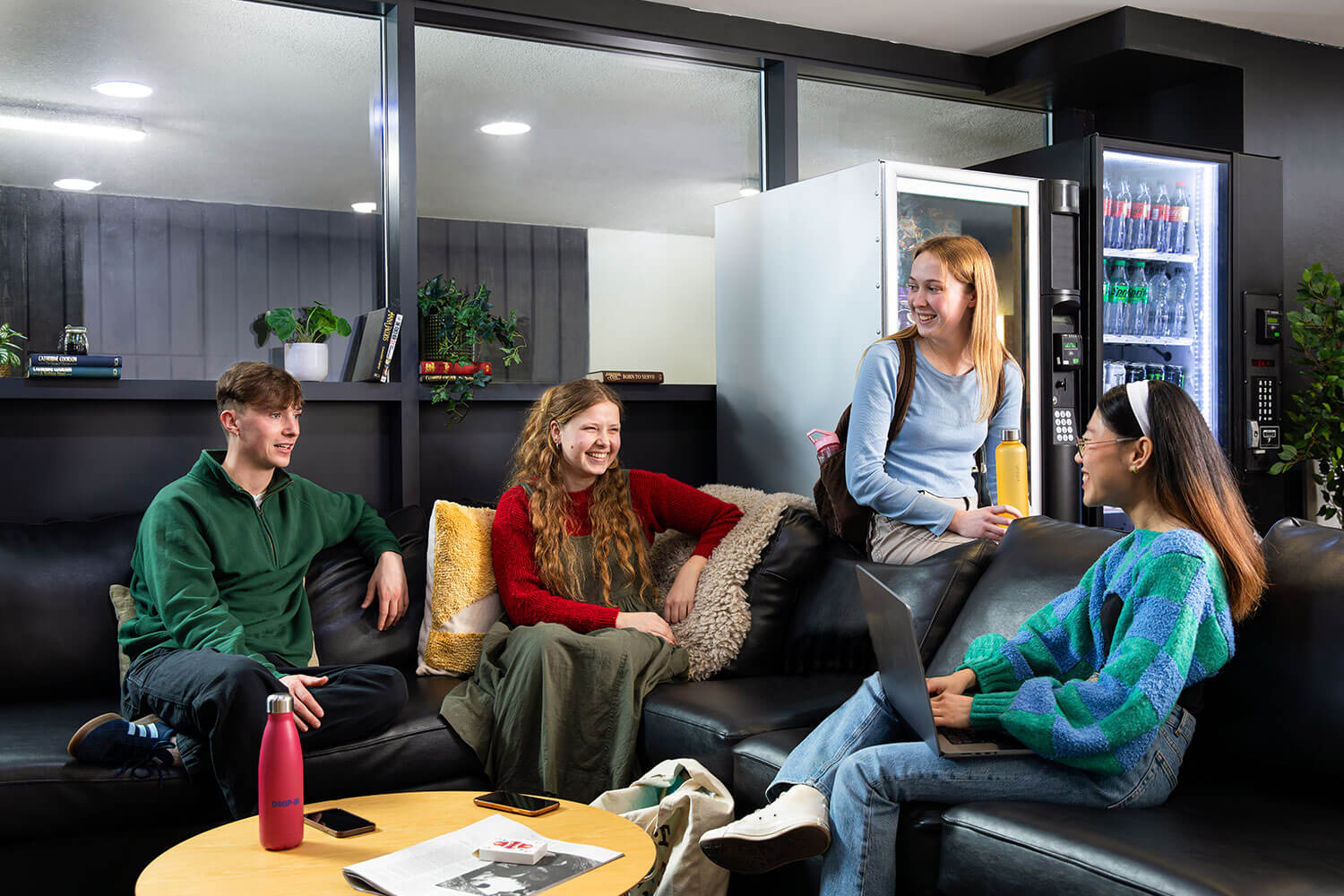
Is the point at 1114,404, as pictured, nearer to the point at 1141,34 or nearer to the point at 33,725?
the point at 33,725

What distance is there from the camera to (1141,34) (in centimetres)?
402

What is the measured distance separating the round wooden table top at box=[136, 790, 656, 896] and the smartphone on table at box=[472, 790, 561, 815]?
0.01 m

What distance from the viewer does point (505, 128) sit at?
12.3ft

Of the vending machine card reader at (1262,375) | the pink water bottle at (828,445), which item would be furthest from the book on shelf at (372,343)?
the vending machine card reader at (1262,375)

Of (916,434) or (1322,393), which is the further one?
(1322,393)

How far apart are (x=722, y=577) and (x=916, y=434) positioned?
58cm

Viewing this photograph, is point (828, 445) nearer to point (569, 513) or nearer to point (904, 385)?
point (904, 385)

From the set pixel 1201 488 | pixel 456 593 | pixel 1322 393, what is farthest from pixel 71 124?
pixel 1322 393

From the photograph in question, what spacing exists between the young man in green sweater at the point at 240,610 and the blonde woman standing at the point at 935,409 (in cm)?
119

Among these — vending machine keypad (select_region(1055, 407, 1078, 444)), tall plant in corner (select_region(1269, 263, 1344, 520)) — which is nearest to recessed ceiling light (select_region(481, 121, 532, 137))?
vending machine keypad (select_region(1055, 407, 1078, 444))

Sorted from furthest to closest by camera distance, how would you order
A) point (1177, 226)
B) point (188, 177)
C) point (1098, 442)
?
point (1177, 226), point (188, 177), point (1098, 442)

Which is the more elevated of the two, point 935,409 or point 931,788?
point 935,409

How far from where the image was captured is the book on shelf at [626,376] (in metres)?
3.74

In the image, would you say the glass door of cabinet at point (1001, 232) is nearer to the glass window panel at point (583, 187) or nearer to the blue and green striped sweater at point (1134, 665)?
the glass window panel at point (583, 187)
